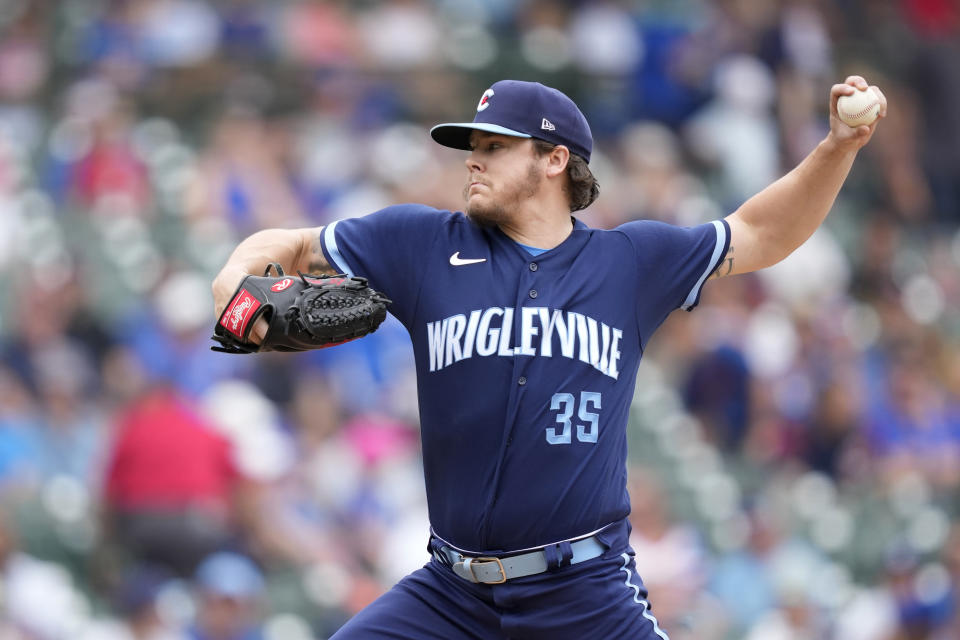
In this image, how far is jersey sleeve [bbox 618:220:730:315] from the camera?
404 centimetres

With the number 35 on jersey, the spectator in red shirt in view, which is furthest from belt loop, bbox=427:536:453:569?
the spectator in red shirt

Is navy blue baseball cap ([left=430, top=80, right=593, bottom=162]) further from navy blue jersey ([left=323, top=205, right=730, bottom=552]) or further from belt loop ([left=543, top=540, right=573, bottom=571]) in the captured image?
belt loop ([left=543, top=540, right=573, bottom=571])

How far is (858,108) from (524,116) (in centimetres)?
94

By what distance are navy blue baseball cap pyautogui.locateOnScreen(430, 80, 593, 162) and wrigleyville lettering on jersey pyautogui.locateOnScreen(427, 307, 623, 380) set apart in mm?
535

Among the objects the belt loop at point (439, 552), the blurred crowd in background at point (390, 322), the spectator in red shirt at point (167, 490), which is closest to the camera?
the belt loop at point (439, 552)

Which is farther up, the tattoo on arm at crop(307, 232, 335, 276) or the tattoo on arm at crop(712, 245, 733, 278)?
the tattoo on arm at crop(307, 232, 335, 276)

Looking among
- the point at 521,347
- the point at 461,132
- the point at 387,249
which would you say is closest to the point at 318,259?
the point at 387,249

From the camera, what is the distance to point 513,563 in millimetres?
3793

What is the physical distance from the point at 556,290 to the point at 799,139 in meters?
8.27

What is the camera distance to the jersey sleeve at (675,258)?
13.3 ft

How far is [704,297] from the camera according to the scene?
9836mm

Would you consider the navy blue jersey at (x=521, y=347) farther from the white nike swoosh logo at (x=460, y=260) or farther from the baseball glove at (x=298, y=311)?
the baseball glove at (x=298, y=311)

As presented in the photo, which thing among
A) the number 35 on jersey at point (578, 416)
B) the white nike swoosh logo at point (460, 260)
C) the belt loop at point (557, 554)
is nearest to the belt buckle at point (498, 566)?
the belt loop at point (557, 554)

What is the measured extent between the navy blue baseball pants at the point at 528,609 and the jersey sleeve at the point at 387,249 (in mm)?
792
